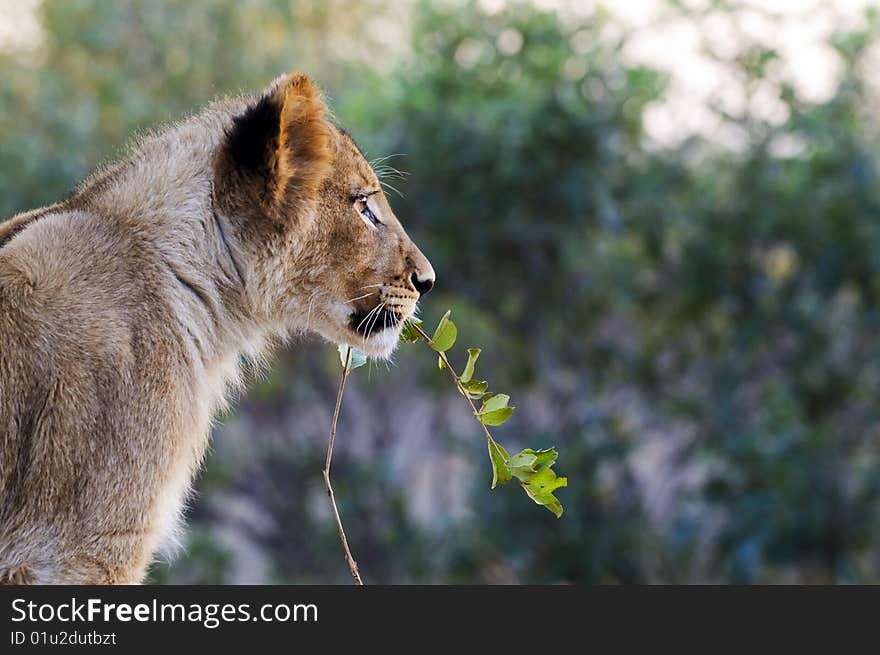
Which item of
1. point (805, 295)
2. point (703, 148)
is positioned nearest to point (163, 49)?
point (703, 148)

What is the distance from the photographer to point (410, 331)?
15.1 ft

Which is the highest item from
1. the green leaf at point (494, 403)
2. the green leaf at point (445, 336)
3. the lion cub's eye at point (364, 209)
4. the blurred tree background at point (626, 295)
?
the lion cub's eye at point (364, 209)

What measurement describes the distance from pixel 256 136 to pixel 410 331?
91 centimetres

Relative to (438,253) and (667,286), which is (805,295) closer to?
(667,286)

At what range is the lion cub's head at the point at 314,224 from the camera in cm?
421

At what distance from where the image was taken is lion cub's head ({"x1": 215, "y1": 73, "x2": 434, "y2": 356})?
166 inches

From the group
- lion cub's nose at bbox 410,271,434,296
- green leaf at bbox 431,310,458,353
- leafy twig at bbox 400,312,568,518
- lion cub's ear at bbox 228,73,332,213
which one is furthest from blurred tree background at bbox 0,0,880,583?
leafy twig at bbox 400,312,568,518

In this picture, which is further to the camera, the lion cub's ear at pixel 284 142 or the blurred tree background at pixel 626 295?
the blurred tree background at pixel 626 295

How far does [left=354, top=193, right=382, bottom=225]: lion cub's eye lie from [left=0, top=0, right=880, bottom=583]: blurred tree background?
7653 mm

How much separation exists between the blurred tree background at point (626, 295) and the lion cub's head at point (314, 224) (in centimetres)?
767

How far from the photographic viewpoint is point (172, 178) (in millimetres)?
4230

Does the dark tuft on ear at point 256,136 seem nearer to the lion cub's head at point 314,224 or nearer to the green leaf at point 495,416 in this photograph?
the lion cub's head at point 314,224

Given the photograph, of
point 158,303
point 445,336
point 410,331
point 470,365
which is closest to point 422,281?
point 410,331

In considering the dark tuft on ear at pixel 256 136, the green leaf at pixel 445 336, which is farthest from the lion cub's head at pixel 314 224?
the green leaf at pixel 445 336
